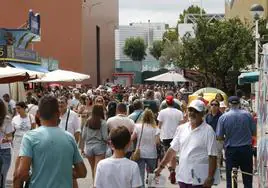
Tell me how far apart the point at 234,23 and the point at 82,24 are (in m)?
33.8

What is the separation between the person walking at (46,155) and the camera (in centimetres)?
577

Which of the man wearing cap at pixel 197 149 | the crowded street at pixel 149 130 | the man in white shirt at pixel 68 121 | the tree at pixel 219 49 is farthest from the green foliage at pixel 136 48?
the man wearing cap at pixel 197 149

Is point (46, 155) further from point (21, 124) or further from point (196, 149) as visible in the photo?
point (21, 124)

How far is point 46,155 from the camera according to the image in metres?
5.79

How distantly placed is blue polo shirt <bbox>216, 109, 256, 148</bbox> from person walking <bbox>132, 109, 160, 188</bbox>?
4.45 feet

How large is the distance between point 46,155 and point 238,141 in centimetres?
507

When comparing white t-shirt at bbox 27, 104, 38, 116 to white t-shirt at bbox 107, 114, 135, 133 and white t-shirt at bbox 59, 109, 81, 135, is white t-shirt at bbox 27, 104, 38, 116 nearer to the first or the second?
white t-shirt at bbox 59, 109, 81, 135

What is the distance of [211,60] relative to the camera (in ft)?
109

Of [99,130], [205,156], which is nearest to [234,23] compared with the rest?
[99,130]

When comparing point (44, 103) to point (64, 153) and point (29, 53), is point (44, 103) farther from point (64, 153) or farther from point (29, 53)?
point (29, 53)

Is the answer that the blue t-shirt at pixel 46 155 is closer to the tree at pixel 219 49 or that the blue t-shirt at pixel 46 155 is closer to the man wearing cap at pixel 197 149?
the man wearing cap at pixel 197 149

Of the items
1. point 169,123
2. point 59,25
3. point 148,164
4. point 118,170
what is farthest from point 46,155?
point 59,25

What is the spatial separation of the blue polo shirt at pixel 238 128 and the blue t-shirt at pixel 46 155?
16.1 ft

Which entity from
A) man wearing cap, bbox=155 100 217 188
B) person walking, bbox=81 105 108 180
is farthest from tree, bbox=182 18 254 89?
man wearing cap, bbox=155 100 217 188
